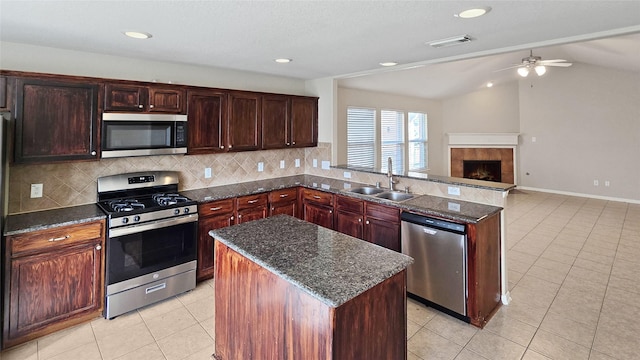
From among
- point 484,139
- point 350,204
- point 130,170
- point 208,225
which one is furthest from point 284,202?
point 484,139

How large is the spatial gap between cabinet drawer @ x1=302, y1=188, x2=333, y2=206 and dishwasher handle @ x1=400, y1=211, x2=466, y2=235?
43.3 inches

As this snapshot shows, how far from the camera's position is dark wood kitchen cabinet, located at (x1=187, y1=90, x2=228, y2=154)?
3480 mm

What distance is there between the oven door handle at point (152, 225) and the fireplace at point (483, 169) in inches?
328

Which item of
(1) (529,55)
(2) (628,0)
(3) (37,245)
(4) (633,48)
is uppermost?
(1) (529,55)

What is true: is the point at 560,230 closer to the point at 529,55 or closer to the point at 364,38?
the point at 529,55

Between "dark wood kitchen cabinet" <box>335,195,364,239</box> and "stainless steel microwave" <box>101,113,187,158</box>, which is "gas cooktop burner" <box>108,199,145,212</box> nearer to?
"stainless steel microwave" <box>101,113,187,158</box>

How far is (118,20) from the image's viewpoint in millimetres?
2189

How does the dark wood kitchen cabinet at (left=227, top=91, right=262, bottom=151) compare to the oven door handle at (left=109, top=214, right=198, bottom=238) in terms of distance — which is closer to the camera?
the oven door handle at (left=109, top=214, right=198, bottom=238)

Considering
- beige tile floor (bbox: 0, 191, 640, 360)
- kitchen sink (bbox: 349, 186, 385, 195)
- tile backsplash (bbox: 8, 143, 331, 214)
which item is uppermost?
tile backsplash (bbox: 8, 143, 331, 214)

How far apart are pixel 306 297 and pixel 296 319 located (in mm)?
148

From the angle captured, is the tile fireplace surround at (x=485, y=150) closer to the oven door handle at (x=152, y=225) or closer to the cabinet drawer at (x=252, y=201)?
the cabinet drawer at (x=252, y=201)

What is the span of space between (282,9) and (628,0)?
6.78 ft

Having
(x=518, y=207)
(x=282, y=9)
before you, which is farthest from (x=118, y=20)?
(x=518, y=207)

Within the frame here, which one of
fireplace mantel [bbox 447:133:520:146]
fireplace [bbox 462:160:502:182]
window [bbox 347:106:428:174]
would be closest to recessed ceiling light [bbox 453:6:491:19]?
window [bbox 347:106:428:174]
